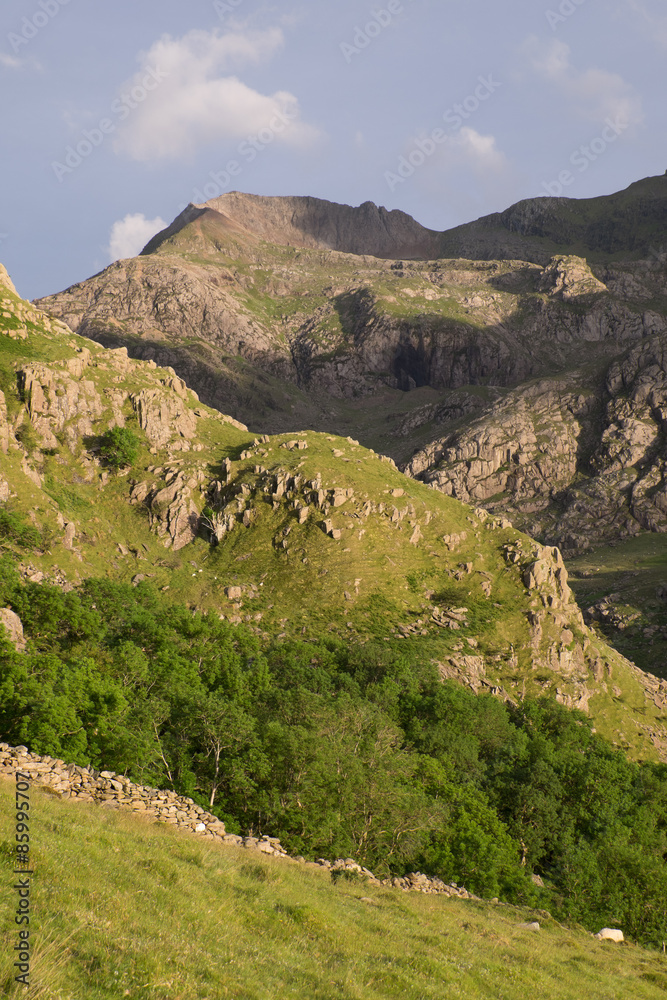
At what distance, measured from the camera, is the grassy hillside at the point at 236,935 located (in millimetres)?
12781

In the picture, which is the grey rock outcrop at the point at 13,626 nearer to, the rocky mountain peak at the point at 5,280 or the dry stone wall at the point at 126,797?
the dry stone wall at the point at 126,797

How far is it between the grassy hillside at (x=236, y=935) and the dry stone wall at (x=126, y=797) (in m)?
2.07

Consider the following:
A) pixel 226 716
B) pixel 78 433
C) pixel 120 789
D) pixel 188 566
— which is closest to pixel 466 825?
pixel 226 716

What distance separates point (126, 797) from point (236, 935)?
1428 centimetres

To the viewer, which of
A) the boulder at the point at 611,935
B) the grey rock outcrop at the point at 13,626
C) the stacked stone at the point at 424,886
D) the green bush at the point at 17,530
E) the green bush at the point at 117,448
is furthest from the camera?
the green bush at the point at 117,448

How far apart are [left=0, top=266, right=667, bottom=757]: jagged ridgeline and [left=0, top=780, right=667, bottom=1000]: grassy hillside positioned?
45.8 meters

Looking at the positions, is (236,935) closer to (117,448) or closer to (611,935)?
(611,935)

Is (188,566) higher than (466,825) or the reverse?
higher

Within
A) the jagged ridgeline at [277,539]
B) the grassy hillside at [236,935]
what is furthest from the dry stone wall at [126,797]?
the jagged ridgeline at [277,539]

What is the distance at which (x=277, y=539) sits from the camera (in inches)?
3398

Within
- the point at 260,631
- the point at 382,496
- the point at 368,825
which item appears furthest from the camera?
the point at 382,496

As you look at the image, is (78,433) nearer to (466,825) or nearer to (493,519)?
(493,519)

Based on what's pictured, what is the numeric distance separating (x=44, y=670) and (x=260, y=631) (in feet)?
106

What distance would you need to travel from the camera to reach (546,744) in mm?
61906
